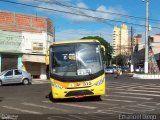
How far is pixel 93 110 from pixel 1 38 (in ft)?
98.0

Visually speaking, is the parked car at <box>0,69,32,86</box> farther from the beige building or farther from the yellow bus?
the beige building

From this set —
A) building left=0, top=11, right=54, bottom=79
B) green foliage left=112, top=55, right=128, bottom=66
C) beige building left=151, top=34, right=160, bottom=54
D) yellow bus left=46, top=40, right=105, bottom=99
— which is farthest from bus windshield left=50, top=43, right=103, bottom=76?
green foliage left=112, top=55, right=128, bottom=66

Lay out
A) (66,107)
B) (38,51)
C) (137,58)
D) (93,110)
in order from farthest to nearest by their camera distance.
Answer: (137,58) < (38,51) < (66,107) < (93,110)

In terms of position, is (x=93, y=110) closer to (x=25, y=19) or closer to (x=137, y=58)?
(x=25, y=19)

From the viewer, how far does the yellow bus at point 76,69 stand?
58.0ft

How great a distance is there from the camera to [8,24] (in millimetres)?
43875

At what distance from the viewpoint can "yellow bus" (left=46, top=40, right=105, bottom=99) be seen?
1769 cm

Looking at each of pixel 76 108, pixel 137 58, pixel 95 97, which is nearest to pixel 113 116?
pixel 76 108

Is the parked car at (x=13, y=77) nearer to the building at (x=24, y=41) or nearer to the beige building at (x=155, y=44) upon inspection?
the building at (x=24, y=41)

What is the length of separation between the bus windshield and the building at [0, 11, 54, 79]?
25.3 meters

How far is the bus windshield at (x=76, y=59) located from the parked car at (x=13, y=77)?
17336 millimetres

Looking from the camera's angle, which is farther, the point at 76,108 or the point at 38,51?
the point at 38,51

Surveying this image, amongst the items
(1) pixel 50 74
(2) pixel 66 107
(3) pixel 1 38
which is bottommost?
(2) pixel 66 107

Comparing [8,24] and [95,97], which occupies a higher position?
[8,24]
